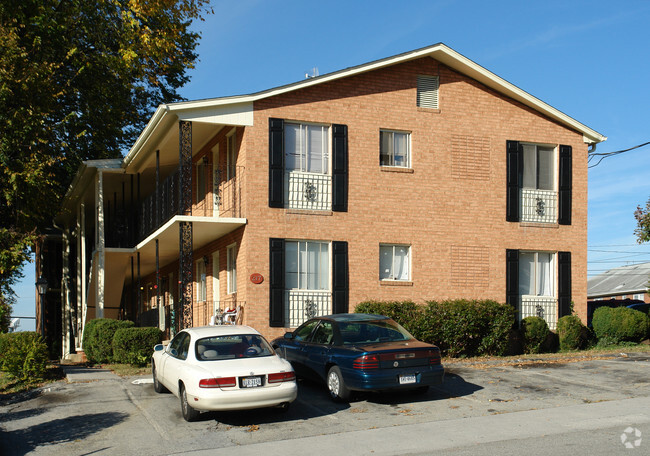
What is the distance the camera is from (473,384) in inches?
547

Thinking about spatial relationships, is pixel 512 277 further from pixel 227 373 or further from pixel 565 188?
pixel 227 373

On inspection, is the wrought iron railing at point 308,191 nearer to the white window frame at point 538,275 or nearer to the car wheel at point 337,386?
the white window frame at point 538,275

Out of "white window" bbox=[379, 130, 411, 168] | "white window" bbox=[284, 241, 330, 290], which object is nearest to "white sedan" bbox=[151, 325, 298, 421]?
"white window" bbox=[284, 241, 330, 290]

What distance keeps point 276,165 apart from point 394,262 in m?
4.16

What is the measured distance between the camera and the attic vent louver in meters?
19.9

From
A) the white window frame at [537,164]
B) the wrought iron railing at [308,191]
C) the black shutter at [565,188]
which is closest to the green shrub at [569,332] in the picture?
the black shutter at [565,188]

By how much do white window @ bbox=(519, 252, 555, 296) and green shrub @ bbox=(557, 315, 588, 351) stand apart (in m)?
1.03

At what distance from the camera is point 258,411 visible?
38.3ft

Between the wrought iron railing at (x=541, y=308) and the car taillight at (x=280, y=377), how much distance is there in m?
10.9

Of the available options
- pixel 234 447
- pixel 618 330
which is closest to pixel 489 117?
pixel 618 330

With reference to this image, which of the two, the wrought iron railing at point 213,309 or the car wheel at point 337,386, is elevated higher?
the wrought iron railing at point 213,309

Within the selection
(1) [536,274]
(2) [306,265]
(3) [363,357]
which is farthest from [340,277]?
(3) [363,357]

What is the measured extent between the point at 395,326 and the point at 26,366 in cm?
771

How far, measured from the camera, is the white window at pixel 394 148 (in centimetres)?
1936
